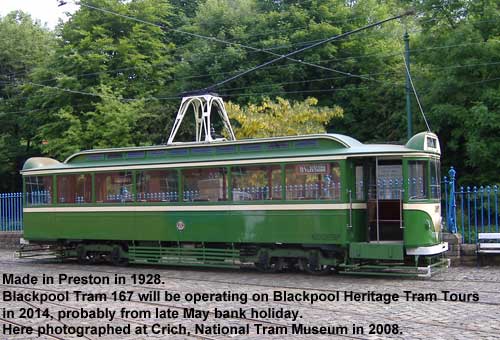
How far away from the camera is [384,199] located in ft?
45.0

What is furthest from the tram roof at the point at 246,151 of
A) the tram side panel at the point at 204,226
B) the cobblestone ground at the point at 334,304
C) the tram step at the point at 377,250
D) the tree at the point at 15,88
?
the tree at the point at 15,88

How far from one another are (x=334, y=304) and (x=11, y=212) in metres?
16.4

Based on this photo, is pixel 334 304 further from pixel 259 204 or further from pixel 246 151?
pixel 246 151

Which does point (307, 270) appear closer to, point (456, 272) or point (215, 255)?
point (215, 255)

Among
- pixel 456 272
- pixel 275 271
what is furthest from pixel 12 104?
pixel 456 272

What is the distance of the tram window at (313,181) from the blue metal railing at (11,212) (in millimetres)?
12686

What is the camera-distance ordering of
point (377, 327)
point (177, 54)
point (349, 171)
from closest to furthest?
point (377, 327) → point (349, 171) → point (177, 54)

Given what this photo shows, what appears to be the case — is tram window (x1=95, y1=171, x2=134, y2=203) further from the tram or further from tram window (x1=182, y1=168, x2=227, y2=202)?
tram window (x1=182, y1=168, x2=227, y2=202)

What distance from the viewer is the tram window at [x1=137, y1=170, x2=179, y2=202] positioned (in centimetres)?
1587

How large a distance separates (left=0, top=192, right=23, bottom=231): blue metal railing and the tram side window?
4554 mm

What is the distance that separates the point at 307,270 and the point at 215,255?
231cm

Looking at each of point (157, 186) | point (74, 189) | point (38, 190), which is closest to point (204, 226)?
point (157, 186)

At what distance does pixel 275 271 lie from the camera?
1477 centimetres

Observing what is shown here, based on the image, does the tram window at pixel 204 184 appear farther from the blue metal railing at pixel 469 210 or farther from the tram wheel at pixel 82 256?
the blue metal railing at pixel 469 210
